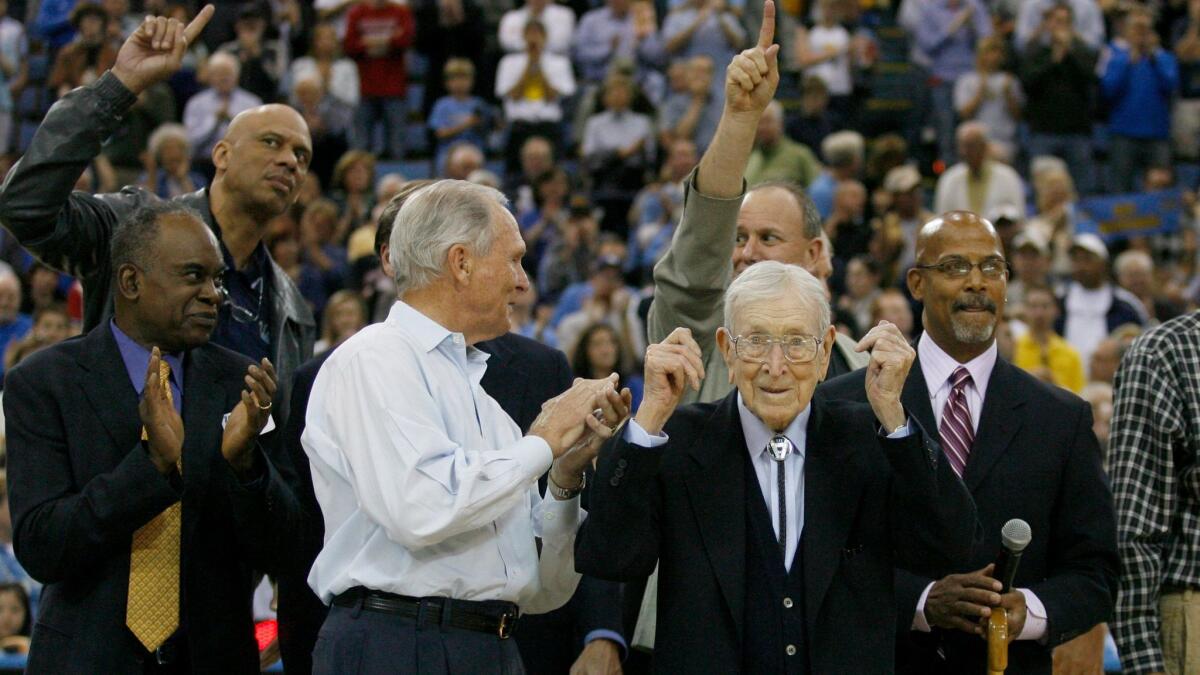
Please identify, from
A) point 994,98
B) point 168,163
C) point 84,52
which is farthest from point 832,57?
point 84,52

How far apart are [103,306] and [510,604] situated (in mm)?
1761

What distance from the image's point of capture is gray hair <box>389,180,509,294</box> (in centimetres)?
369

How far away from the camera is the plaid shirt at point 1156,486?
4664 millimetres

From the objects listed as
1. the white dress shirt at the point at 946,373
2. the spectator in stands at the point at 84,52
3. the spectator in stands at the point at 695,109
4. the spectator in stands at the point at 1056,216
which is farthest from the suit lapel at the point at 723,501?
the spectator in stands at the point at 84,52

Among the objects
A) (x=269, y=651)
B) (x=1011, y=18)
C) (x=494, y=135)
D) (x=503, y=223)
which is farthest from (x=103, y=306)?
(x=1011, y=18)

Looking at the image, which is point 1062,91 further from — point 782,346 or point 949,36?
point 782,346

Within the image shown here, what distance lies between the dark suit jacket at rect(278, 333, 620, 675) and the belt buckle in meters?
0.72

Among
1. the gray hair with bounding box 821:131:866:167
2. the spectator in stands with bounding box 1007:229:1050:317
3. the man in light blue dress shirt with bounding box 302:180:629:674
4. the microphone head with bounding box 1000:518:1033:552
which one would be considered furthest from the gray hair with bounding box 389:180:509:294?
the gray hair with bounding box 821:131:866:167

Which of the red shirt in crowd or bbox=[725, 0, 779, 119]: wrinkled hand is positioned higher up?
bbox=[725, 0, 779, 119]: wrinkled hand

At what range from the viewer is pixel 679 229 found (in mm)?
4539

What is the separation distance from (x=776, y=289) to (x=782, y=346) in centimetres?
14

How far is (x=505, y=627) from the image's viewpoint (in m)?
3.70

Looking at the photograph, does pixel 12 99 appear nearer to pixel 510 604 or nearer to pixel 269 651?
pixel 269 651

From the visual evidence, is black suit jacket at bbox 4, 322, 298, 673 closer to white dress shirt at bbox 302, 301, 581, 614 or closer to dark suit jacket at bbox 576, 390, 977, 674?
white dress shirt at bbox 302, 301, 581, 614
